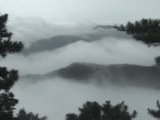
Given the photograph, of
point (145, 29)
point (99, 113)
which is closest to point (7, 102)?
point (99, 113)

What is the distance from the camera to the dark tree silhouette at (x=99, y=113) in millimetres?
45094

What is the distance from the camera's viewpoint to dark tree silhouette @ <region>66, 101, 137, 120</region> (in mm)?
45094

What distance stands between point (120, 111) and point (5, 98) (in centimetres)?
1261

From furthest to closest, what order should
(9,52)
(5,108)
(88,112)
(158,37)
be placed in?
(88,112) → (5,108) → (9,52) → (158,37)

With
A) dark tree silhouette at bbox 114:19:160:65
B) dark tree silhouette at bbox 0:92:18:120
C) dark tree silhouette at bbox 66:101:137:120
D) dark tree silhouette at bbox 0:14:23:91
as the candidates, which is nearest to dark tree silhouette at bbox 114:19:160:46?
dark tree silhouette at bbox 114:19:160:65

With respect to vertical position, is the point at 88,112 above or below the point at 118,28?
above

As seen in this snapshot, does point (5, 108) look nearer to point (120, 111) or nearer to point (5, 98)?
point (5, 98)

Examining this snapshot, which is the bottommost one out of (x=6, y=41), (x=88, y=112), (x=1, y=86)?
(x=1, y=86)

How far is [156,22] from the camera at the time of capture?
1068 inches

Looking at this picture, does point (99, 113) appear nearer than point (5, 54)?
No

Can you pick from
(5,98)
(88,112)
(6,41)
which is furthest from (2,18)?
(88,112)

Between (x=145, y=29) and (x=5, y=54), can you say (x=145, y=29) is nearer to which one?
(x=145, y=29)

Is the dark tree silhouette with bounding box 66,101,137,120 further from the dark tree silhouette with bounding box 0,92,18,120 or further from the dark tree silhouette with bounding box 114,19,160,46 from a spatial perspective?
the dark tree silhouette with bounding box 114,19,160,46

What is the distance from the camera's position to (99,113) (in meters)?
45.5
